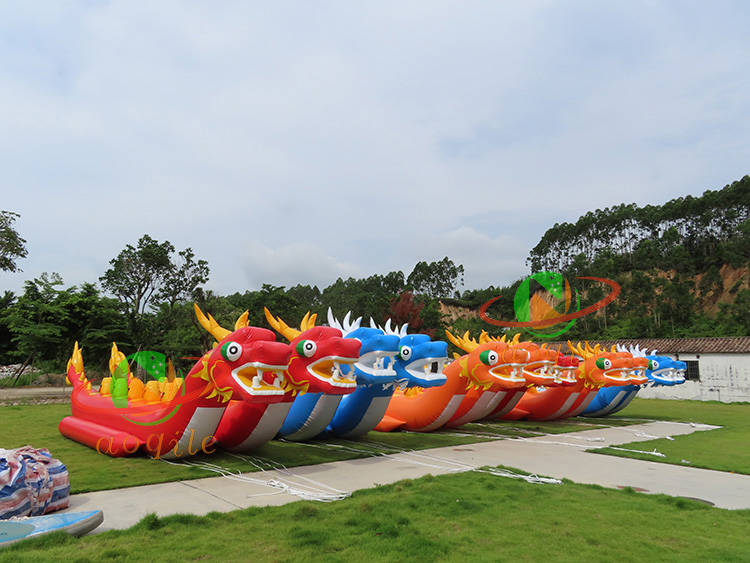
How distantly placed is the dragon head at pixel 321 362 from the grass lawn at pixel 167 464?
1272mm

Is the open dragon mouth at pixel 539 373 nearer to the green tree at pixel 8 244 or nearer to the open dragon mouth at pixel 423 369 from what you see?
the open dragon mouth at pixel 423 369

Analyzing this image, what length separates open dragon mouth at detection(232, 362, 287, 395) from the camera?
19.5 feet

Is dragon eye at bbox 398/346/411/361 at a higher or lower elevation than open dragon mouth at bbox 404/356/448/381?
higher

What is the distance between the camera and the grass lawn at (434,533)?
3.53m

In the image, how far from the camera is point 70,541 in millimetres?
3613

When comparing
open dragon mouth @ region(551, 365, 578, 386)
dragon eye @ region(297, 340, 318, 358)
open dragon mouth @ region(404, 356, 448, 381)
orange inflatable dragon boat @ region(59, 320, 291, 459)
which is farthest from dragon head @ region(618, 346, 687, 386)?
orange inflatable dragon boat @ region(59, 320, 291, 459)

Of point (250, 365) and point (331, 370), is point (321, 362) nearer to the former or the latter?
point (331, 370)

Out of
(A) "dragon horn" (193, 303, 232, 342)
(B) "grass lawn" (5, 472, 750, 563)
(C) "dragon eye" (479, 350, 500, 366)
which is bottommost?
(B) "grass lawn" (5, 472, 750, 563)

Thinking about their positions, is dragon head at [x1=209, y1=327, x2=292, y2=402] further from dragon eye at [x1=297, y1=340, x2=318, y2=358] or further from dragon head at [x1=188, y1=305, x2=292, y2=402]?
dragon eye at [x1=297, y1=340, x2=318, y2=358]

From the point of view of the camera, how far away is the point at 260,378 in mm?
5988

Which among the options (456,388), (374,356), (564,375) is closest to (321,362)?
(374,356)

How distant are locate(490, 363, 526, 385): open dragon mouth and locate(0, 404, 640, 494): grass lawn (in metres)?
1.24

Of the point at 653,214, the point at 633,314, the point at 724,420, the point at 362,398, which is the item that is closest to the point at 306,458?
the point at 362,398

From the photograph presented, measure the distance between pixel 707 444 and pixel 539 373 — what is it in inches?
128
